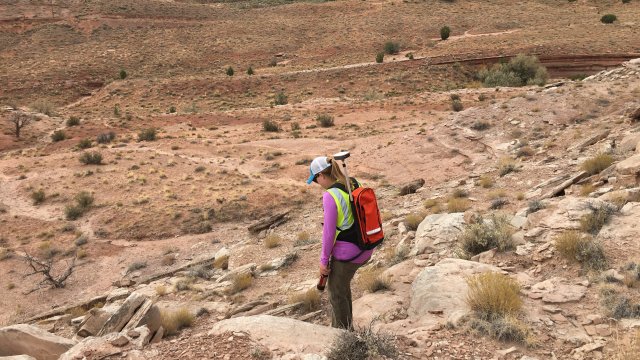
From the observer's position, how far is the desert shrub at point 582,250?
6.16 meters

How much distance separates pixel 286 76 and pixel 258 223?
3082 centimetres

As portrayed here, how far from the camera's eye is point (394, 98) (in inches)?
1380

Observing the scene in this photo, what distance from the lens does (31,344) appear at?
6.23 meters

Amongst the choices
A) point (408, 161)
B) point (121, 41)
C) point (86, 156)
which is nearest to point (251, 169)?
point (408, 161)

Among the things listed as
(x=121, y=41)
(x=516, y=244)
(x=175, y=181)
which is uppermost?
(x=121, y=41)

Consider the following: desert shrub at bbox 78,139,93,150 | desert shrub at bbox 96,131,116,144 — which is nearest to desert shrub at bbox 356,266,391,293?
desert shrub at bbox 78,139,93,150

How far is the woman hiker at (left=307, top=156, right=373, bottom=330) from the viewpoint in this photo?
461 cm

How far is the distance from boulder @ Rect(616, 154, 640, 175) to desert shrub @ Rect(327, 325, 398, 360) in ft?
22.5

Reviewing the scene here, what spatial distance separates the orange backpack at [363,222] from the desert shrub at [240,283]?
5.50 metres

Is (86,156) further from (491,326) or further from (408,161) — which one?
(491,326)

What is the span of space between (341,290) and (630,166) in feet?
23.4

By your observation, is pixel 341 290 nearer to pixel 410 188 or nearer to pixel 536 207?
pixel 536 207

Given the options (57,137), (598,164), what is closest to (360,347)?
(598,164)

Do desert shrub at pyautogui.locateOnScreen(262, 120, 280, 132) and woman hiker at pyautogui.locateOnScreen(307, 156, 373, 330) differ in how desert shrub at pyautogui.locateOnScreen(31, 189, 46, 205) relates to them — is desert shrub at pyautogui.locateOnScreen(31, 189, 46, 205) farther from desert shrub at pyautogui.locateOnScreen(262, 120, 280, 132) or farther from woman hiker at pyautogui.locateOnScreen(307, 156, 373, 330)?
woman hiker at pyautogui.locateOnScreen(307, 156, 373, 330)
